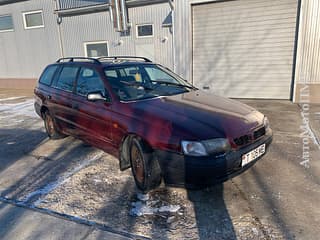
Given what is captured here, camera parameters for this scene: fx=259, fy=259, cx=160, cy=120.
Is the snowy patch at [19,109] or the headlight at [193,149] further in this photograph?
the snowy patch at [19,109]

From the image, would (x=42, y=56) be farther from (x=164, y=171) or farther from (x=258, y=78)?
(x=164, y=171)

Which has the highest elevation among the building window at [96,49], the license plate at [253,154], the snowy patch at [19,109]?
the building window at [96,49]

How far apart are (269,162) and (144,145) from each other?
84.5 inches

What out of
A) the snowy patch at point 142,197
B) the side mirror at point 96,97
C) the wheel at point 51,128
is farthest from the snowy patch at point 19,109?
the snowy patch at point 142,197

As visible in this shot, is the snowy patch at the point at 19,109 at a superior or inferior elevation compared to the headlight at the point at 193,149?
inferior

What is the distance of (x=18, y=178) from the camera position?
150 inches

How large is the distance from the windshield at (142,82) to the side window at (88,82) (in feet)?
0.56

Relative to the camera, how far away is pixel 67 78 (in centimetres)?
470

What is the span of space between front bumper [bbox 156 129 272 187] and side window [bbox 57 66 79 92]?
2381mm

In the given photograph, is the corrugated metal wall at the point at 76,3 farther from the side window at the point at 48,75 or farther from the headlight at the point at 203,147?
the headlight at the point at 203,147

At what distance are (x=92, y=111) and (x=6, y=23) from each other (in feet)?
44.2

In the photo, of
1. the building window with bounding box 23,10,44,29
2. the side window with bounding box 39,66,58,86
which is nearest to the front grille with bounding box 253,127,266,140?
the side window with bounding box 39,66,58,86

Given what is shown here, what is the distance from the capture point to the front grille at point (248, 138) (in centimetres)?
290

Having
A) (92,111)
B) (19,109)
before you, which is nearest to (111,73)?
(92,111)
